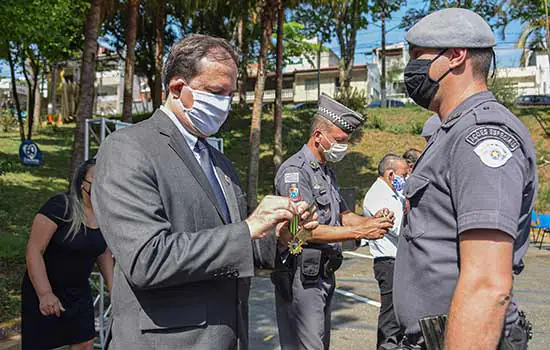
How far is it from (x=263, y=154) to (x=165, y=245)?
66.7 feet

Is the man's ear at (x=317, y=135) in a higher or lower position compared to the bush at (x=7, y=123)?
lower

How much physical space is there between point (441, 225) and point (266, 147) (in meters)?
20.8

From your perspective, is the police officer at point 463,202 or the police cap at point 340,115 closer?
the police officer at point 463,202

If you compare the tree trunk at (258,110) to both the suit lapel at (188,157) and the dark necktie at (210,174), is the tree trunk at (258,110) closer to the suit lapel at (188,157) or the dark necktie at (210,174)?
the dark necktie at (210,174)

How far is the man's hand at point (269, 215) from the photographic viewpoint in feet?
6.32

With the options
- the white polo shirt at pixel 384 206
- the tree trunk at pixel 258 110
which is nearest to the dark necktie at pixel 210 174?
the white polo shirt at pixel 384 206

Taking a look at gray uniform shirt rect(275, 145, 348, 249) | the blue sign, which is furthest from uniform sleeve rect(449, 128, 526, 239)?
the blue sign

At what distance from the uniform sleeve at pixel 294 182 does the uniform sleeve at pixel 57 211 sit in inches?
55.8

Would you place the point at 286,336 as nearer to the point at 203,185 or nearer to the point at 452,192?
the point at 203,185

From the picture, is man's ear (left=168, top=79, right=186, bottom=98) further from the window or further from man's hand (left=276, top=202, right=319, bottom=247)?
the window

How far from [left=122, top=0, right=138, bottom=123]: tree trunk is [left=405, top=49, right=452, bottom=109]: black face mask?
12.3 meters

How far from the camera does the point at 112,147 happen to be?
2.03 m

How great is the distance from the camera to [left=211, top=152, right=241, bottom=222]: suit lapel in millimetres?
2260

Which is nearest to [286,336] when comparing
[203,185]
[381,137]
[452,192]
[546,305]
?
[203,185]
